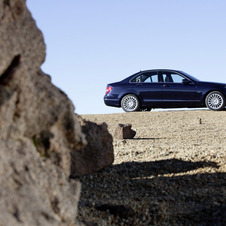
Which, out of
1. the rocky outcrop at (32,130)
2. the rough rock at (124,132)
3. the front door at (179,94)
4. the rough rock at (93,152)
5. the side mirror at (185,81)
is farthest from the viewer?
the front door at (179,94)

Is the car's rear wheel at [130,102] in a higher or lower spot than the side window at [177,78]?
lower

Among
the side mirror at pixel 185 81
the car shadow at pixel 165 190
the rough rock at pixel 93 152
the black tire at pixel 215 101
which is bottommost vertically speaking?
the car shadow at pixel 165 190

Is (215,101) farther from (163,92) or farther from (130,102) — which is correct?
(130,102)

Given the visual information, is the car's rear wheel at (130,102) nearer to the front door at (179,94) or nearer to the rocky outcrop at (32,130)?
the front door at (179,94)

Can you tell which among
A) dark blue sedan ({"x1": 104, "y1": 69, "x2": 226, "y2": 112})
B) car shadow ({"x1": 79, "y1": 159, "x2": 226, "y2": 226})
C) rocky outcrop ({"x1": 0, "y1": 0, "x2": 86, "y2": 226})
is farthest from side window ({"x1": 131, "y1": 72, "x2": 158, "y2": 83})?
rocky outcrop ({"x1": 0, "y1": 0, "x2": 86, "y2": 226})

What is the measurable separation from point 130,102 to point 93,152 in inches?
303

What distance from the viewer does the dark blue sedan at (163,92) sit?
12.4 m

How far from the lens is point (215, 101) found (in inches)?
495

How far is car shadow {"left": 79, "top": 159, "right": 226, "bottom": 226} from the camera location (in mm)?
3617

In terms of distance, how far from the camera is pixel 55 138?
2.53 meters

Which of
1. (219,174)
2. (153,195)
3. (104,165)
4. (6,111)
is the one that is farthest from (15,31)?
(219,174)

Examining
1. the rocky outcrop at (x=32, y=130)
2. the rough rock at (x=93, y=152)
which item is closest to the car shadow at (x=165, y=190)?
the rough rock at (x=93, y=152)

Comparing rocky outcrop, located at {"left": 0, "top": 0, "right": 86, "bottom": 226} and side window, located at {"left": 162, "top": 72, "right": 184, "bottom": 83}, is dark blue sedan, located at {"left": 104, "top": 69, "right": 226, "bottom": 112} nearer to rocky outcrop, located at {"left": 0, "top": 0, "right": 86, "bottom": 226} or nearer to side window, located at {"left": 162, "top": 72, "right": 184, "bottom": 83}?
side window, located at {"left": 162, "top": 72, "right": 184, "bottom": 83}

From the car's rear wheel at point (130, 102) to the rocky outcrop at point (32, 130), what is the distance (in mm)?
9949
